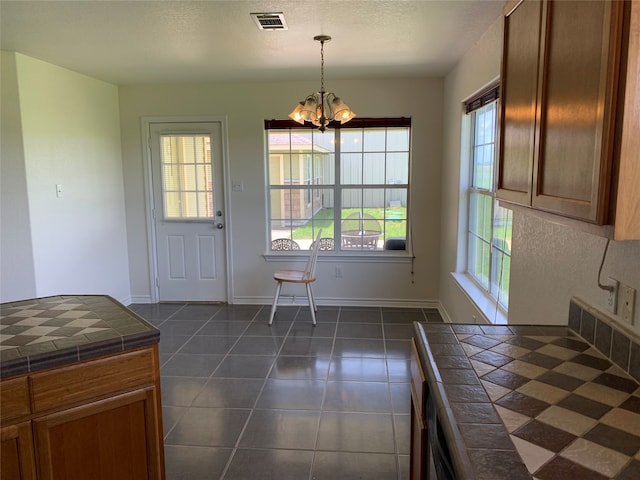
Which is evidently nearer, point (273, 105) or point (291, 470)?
point (291, 470)

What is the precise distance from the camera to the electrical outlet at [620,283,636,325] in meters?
1.36

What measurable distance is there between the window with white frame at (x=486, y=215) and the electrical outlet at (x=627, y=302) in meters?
1.43

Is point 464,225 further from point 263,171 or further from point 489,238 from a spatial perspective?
point 263,171

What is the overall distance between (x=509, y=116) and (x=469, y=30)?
178 centimetres

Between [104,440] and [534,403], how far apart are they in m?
1.42

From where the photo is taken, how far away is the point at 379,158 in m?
4.90

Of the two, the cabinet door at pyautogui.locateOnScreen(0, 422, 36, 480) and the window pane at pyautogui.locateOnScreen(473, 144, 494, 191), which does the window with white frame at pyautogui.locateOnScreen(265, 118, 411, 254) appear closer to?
the window pane at pyautogui.locateOnScreen(473, 144, 494, 191)

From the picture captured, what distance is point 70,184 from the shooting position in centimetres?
413

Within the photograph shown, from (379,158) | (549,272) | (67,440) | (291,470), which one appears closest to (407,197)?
(379,158)

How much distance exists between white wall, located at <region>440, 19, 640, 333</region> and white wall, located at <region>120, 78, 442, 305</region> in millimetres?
443

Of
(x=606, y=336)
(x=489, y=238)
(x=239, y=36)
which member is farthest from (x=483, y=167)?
(x=606, y=336)

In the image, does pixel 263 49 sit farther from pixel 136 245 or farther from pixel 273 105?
pixel 136 245

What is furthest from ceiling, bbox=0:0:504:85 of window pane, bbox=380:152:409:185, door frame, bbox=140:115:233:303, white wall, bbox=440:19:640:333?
window pane, bbox=380:152:409:185

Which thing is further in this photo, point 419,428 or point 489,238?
point 489,238
